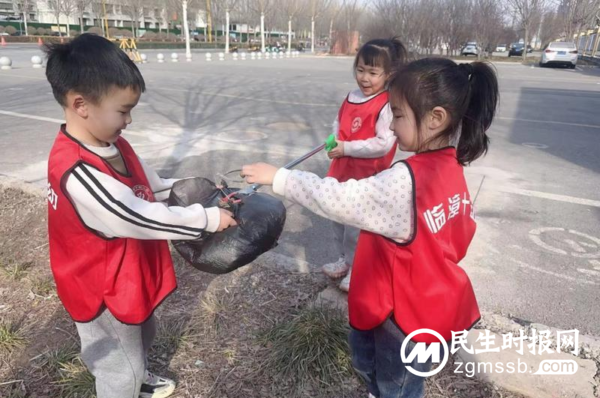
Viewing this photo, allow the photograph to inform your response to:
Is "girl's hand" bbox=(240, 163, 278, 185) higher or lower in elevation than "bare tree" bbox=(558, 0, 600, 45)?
lower

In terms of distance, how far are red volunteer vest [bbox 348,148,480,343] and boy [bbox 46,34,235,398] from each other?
1.73 feet

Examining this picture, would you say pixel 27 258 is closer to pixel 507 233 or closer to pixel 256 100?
pixel 507 233

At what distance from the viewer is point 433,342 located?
5.05ft

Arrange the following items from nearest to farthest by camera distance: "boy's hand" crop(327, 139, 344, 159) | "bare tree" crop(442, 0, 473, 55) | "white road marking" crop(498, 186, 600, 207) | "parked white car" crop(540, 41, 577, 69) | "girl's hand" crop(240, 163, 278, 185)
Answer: "girl's hand" crop(240, 163, 278, 185), "boy's hand" crop(327, 139, 344, 159), "white road marking" crop(498, 186, 600, 207), "parked white car" crop(540, 41, 577, 69), "bare tree" crop(442, 0, 473, 55)

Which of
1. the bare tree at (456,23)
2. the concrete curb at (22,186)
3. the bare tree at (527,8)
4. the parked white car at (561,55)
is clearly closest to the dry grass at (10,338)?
the concrete curb at (22,186)

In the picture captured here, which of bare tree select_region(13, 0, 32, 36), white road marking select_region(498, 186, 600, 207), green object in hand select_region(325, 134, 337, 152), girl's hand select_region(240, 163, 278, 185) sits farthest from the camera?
bare tree select_region(13, 0, 32, 36)

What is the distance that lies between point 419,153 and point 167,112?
7.50 meters

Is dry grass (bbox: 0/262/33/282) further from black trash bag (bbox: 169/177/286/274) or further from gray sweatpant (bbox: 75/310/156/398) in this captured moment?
black trash bag (bbox: 169/177/286/274)

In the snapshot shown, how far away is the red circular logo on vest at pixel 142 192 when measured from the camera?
157 centimetres

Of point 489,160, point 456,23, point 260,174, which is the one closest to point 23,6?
point 456,23

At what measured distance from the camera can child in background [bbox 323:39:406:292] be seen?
7.74 feet

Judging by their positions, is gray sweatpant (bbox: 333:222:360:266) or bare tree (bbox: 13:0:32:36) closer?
gray sweatpant (bbox: 333:222:360:266)

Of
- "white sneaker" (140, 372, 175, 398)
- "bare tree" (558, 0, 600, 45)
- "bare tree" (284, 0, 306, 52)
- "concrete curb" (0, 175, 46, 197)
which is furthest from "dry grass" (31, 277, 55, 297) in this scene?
"bare tree" (284, 0, 306, 52)

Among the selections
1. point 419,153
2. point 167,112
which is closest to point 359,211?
point 419,153
